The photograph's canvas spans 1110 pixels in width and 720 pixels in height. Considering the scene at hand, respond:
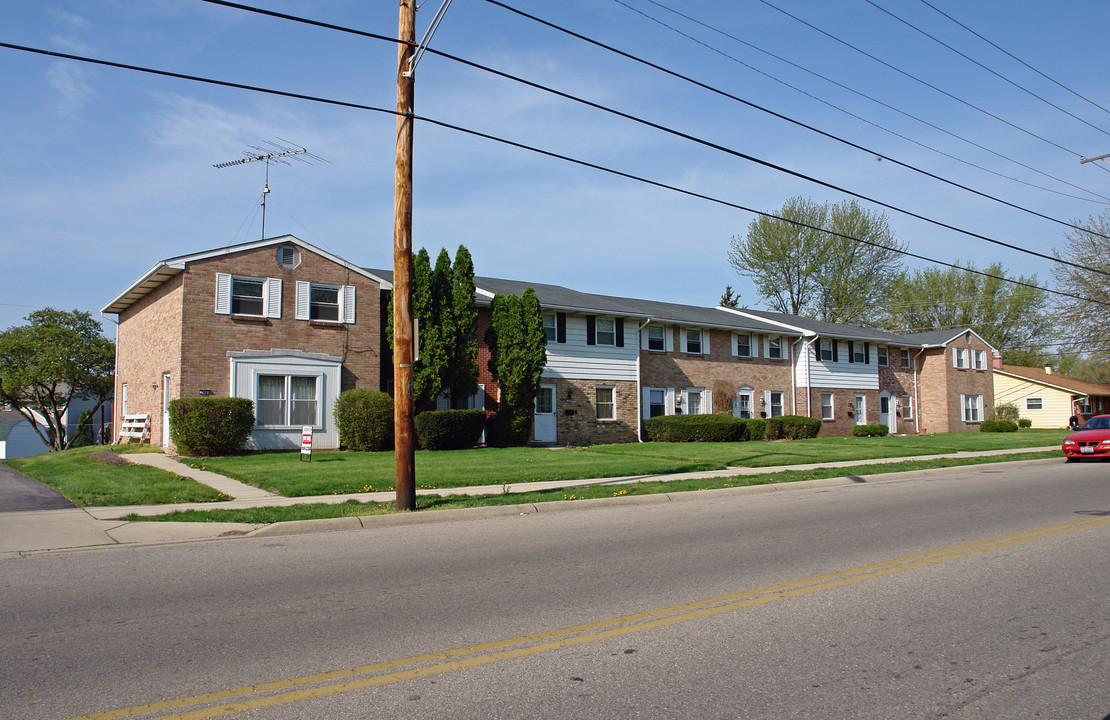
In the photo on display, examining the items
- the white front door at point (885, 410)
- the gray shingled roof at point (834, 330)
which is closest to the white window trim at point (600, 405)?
the gray shingled roof at point (834, 330)

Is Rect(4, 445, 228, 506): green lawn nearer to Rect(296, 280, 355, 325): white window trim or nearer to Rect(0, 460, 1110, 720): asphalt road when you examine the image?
Rect(0, 460, 1110, 720): asphalt road

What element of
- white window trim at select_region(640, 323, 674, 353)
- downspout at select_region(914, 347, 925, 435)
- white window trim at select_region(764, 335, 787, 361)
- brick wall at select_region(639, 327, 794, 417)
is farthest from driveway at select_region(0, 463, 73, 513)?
downspout at select_region(914, 347, 925, 435)

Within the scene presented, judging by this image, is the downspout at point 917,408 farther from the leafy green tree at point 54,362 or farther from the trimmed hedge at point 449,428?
the leafy green tree at point 54,362

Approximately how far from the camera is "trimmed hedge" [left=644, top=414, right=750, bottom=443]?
28.9 metres

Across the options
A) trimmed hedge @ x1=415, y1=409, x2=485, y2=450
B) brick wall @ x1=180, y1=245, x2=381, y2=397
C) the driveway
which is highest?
brick wall @ x1=180, y1=245, x2=381, y2=397

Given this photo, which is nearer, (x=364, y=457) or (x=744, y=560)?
(x=744, y=560)

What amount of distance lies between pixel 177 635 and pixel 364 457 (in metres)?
14.6

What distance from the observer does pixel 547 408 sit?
27.6 meters

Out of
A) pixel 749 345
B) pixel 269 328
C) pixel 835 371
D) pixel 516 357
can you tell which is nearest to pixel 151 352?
pixel 269 328

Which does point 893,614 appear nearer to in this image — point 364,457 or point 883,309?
point 364,457

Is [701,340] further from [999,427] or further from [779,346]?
[999,427]

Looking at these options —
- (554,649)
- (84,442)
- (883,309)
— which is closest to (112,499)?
(554,649)

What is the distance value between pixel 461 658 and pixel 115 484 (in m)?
11.4

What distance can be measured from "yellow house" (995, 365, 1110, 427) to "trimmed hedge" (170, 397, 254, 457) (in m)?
47.5
